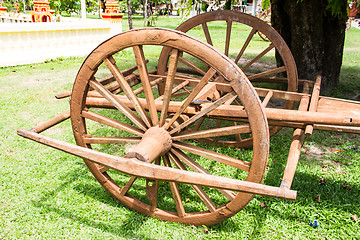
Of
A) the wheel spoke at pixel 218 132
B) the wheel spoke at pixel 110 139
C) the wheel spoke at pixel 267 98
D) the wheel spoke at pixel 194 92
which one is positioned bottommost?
the wheel spoke at pixel 110 139

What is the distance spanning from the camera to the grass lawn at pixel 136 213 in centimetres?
261

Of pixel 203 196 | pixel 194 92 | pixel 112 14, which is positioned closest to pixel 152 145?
pixel 194 92

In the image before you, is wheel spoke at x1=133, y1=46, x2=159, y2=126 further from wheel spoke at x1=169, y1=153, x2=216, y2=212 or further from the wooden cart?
wheel spoke at x1=169, y1=153, x2=216, y2=212

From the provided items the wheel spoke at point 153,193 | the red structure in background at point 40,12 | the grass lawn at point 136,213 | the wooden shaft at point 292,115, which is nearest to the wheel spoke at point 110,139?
the wooden shaft at point 292,115

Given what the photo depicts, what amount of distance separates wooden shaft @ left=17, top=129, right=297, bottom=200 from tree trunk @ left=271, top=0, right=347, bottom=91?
4021 mm

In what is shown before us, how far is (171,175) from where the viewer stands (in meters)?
1.98

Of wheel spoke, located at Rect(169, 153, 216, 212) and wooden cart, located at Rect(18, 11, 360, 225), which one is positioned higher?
wooden cart, located at Rect(18, 11, 360, 225)

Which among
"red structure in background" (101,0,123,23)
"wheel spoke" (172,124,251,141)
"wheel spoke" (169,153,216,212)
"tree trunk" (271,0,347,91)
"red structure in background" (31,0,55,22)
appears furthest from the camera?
"red structure in background" (31,0,55,22)

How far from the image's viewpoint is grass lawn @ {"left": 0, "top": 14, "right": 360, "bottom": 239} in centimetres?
261

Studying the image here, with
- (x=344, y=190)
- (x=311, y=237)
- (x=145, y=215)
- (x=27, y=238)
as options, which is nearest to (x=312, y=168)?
(x=344, y=190)

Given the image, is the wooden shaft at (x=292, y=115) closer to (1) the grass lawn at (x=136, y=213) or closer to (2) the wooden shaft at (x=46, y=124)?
(2) the wooden shaft at (x=46, y=124)

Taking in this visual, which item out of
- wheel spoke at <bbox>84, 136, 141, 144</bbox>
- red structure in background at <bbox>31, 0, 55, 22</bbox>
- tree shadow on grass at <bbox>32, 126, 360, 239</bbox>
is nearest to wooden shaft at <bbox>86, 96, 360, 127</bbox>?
wheel spoke at <bbox>84, 136, 141, 144</bbox>

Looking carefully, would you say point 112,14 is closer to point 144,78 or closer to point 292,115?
point 144,78

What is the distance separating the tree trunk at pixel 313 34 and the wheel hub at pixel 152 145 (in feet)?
12.1
